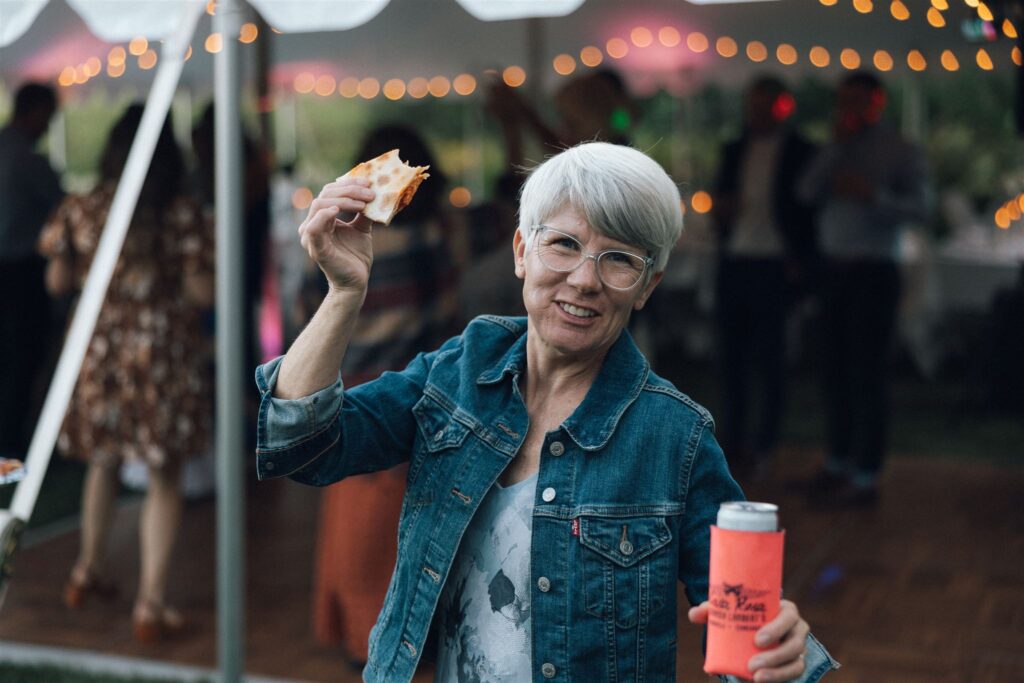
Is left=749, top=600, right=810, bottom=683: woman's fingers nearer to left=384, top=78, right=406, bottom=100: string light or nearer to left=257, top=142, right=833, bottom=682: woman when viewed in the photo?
left=257, top=142, right=833, bottom=682: woman

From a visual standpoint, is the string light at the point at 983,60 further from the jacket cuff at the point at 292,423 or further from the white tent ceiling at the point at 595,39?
the jacket cuff at the point at 292,423

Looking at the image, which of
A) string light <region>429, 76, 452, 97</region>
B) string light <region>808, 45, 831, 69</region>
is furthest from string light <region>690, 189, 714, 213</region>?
string light <region>429, 76, 452, 97</region>

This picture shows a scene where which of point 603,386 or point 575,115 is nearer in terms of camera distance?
point 603,386

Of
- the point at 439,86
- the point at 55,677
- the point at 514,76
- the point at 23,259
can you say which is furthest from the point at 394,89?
the point at 55,677

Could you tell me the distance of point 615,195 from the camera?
1456 millimetres

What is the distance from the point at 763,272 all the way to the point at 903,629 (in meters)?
1.32

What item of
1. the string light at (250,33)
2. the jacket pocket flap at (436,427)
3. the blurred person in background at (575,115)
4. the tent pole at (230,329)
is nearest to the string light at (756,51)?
the blurred person in background at (575,115)

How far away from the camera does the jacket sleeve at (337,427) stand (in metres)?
1.49

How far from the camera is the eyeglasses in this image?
4.90 feet

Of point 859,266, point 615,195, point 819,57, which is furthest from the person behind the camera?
point 859,266

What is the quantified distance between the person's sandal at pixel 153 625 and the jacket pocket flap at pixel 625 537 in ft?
9.32

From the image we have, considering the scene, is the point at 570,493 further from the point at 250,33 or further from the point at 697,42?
the point at 250,33

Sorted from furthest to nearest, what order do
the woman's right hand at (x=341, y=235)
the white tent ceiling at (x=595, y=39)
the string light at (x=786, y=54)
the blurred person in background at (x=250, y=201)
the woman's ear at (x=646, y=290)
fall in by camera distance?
the blurred person in background at (x=250, y=201)
the string light at (x=786, y=54)
the white tent ceiling at (x=595, y=39)
the woman's ear at (x=646, y=290)
the woman's right hand at (x=341, y=235)

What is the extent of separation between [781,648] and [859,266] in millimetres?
3456
